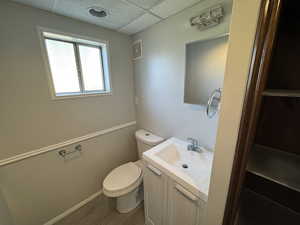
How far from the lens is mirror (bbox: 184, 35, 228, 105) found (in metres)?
1.05

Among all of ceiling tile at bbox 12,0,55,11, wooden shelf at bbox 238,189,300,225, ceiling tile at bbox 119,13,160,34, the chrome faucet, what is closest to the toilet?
the chrome faucet

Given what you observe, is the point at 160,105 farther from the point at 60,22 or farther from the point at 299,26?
the point at 60,22

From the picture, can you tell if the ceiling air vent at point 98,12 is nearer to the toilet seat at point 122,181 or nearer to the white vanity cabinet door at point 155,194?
the white vanity cabinet door at point 155,194

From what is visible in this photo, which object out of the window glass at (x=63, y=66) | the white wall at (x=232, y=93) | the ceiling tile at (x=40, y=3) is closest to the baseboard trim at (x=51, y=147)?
the window glass at (x=63, y=66)

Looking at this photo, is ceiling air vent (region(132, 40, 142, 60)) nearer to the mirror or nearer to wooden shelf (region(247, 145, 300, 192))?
the mirror

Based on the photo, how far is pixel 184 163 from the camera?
1.23 metres

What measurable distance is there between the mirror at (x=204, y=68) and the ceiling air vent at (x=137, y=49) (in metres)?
0.75

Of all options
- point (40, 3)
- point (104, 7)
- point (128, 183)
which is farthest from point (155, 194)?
point (40, 3)

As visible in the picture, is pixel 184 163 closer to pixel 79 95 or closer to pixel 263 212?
pixel 263 212

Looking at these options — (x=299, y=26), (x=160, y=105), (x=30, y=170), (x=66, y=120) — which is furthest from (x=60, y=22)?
(x=299, y=26)

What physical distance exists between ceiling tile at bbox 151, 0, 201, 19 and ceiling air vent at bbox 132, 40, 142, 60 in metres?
0.50

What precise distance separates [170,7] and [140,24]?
43 centimetres

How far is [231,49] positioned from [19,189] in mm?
2015

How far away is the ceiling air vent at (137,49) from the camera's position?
1.71m
